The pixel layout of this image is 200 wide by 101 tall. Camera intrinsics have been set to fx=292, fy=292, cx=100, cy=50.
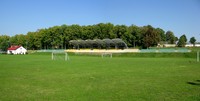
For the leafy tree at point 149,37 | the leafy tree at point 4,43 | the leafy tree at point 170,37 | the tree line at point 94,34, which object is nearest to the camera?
the tree line at point 94,34

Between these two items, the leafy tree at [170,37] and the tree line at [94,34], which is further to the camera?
the leafy tree at [170,37]

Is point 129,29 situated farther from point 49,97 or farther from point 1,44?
point 49,97

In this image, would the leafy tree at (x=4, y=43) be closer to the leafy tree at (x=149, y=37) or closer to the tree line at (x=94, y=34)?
the tree line at (x=94, y=34)

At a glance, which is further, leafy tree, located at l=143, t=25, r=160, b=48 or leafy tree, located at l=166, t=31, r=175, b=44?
leafy tree, located at l=166, t=31, r=175, b=44

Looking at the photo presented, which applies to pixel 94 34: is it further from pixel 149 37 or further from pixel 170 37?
pixel 170 37

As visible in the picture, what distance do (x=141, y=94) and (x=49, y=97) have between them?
4.05m

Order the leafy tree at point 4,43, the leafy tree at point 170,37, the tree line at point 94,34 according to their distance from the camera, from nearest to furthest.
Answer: the tree line at point 94,34 → the leafy tree at point 4,43 → the leafy tree at point 170,37

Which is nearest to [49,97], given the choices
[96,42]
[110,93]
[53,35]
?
[110,93]

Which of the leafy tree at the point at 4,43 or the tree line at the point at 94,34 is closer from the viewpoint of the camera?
the tree line at the point at 94,34

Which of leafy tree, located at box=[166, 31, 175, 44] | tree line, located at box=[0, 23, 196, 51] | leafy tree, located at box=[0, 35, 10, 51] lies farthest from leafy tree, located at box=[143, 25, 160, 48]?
leafy tree, located at box=[0, 35, 10, 51]

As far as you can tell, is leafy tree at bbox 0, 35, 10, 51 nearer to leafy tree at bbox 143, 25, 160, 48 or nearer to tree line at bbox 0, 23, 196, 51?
tree line at bbox 0, 23, 196, 51

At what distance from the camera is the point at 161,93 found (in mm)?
13188

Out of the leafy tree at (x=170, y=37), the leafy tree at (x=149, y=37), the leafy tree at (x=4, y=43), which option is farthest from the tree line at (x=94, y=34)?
Answer: the leafy tree at (x=170, y=37)

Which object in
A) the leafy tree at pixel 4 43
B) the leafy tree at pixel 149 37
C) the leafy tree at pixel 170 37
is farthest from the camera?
the leafy tree at pixel 170 37
